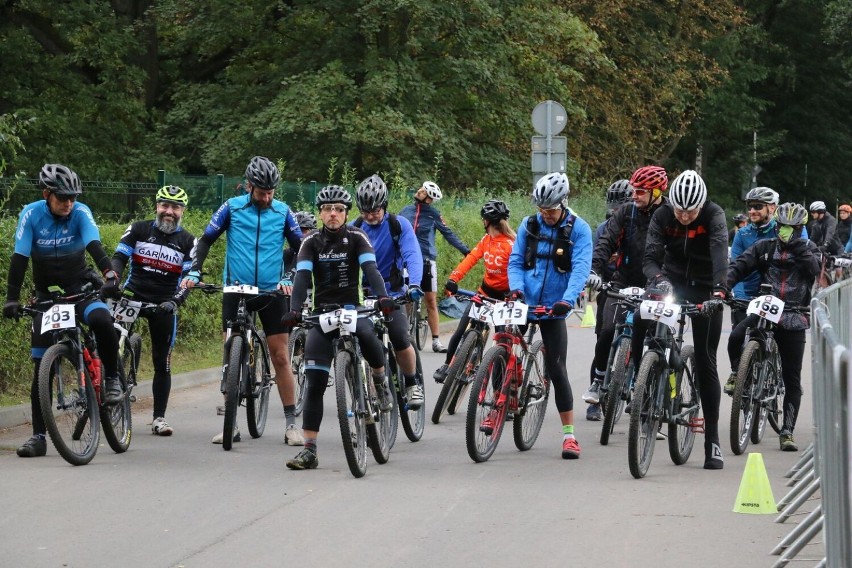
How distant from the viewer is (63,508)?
8211 mm

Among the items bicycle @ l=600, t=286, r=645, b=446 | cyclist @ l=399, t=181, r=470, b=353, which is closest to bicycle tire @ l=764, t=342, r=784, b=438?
bicycle @ l=600, t=286, r=645, b=446

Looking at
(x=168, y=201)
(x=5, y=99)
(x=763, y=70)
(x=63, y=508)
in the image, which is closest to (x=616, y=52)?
(x=763, y=70)

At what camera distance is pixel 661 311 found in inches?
378

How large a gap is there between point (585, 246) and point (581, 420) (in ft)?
8.85

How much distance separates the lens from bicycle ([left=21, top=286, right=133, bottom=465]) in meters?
9.54

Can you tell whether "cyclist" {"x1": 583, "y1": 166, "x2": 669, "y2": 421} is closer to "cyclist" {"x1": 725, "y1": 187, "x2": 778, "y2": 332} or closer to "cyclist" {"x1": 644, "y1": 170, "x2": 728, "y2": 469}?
"cyclist" {"x1": 725, "y1": 187, "x2": 778, "y2": 332}

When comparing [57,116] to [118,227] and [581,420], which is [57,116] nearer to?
[118,227]

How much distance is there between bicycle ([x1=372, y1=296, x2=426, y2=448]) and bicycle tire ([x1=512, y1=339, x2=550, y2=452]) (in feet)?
2.47

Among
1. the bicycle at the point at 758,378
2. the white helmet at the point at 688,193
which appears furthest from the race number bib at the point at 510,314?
the bicycle at the point at 758,378

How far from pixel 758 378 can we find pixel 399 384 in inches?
99.5

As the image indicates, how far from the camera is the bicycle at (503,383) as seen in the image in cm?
985

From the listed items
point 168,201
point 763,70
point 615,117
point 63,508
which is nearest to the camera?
point 63,508

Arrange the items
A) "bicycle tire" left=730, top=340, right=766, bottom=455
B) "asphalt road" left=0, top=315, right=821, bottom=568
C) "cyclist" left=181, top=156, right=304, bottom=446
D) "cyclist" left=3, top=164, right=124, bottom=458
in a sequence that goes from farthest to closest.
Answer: "cyclist" left=181, top=156, right=304, bottom=446 < "bicycle tire" left=730, top=340, right=766, bottom=455 < "cyclist" left=3, top=164, right=124, bottom=458 < "asphalt road" left=0, top=315, right=821, bottom=568

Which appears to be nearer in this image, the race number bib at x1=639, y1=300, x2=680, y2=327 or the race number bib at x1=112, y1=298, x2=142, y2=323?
the race number bib at x1=639, y1=300, x2=680, y2=327
